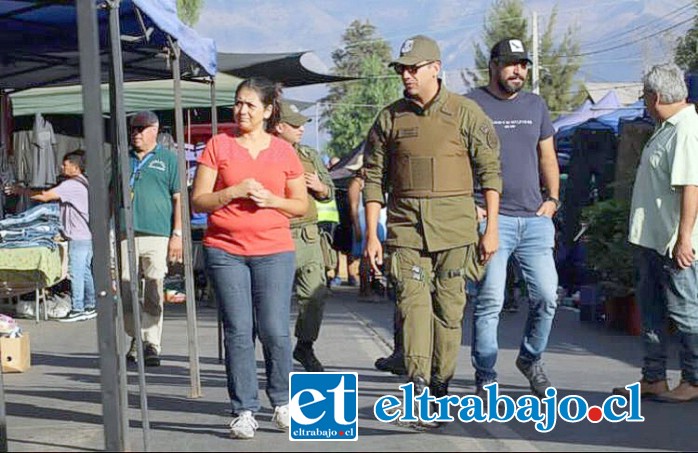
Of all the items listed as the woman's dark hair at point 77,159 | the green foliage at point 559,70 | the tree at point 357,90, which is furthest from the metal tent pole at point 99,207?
the green foliage at point 559,70

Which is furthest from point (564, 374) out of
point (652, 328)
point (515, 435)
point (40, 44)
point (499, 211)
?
point (40, 44)

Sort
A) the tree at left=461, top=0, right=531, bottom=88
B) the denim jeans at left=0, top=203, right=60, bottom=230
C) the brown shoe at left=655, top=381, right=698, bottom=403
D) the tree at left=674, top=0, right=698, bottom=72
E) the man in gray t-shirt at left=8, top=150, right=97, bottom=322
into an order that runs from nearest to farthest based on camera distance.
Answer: the brown shoe at left=655, top=381, right=698, bottom=403, the denim jeans at left=0, top=203, right=60, bottom=230, the man in gray t-shirt at left=8, top=150, right=97, bottom=322, the tree at left=674, top=0, right=698, bottom=72, the tree at left=461, top=0, right=531, bottom=88

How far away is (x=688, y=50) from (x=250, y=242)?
40.4m

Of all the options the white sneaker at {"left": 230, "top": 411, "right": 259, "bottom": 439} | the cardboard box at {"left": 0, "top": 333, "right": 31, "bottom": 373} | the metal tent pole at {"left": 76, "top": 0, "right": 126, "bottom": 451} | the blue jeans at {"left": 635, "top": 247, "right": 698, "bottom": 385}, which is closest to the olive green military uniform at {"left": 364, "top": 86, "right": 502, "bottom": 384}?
the white sneaker at {"left": 230, "top": 411, "right": 259, "bottom": 439}

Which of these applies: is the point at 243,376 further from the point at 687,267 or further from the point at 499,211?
the point at 687,267

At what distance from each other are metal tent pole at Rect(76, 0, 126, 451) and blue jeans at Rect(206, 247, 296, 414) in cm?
97

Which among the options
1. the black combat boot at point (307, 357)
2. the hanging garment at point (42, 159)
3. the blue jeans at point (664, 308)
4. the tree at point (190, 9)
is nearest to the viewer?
the blue jeans at point (664, 308)

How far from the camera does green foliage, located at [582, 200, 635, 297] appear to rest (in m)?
14.8

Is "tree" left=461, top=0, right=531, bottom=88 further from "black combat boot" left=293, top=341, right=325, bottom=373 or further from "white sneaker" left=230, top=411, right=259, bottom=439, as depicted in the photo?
"white sneaker" left=230, top=411, right=259, bottom=439

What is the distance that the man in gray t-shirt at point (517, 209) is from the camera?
30.0 feet

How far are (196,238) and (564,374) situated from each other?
9509 mm

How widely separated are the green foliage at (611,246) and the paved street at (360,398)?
53 centimetres

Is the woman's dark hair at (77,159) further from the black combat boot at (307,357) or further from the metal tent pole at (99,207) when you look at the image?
the metal tent pole at (99,207)

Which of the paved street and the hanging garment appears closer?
the paved street
